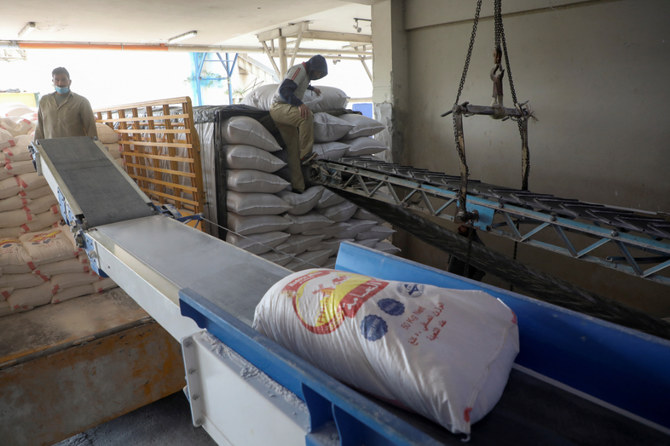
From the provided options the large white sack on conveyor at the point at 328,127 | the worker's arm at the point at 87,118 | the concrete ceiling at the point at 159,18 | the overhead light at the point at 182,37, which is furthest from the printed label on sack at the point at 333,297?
the overhead light at the point at 182,37

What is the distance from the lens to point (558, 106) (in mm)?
4625

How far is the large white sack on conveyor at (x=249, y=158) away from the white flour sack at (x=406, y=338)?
9.27 ft

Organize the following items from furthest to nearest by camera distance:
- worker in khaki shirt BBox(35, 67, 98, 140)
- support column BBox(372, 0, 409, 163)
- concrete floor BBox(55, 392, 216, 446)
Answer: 1. support column BBox(372, 0, 409, 163)
2. worker in khaki shirt BBox(35, 67, 98, 140)
3. concrete floor BBox(55, 392, 216, 446)

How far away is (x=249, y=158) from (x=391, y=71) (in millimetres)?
2727

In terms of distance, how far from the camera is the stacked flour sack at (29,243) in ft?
12.5

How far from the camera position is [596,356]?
120 cm

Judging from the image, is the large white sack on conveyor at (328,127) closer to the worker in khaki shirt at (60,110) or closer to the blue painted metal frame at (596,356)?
the worker in khaki shirt at (60,110)

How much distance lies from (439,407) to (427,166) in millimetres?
5278

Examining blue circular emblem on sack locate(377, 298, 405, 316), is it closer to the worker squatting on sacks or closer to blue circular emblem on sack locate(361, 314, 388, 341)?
blue circular emblem on sack locate(361, 314, 388, 341)

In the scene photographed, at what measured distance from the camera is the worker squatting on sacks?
4.16 meters

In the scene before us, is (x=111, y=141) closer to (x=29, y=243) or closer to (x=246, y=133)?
(x=29, y=243)

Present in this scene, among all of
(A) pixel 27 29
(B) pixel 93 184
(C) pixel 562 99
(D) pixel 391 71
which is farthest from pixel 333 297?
(A) pixel 27 29

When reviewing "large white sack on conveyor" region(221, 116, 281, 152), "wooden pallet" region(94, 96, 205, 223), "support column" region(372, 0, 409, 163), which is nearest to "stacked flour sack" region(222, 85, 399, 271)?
"large white sack on conveyor" region(221, 116, 281, 152)

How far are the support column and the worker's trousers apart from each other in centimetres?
191
